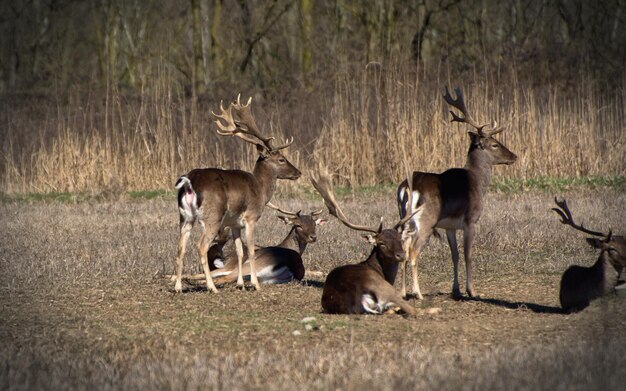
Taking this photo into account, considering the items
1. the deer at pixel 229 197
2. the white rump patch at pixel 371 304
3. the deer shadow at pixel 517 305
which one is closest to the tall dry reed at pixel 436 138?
the deer at pixel 229 197

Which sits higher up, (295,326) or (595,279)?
(595,279)

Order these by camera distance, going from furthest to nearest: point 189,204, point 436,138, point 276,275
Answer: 1. point 436,138
2. point 276,275
3. point 189,204

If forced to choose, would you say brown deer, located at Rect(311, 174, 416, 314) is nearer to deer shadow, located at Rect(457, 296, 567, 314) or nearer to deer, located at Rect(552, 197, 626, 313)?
deer shadow, located at Rect(457, 296, 567, 314)

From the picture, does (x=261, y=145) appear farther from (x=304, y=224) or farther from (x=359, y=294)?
(x=359, y=294)

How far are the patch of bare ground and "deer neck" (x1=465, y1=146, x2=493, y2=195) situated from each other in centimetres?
85

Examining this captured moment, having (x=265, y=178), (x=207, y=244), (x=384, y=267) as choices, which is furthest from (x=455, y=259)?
(x=265, y=178)

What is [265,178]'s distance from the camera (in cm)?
997

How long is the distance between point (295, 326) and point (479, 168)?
295 centimetres

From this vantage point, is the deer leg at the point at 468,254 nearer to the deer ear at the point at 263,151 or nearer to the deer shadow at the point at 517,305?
the deer shadow at the point at 517,305

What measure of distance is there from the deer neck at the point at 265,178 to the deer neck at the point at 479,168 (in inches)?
73.8

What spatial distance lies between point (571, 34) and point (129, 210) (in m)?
18.3

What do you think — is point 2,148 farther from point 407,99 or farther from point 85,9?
point 85,9

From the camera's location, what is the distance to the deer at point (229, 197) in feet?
28.6

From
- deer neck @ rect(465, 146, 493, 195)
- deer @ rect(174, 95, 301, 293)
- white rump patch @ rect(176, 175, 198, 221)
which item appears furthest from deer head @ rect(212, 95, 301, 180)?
deer neck @ rect(465, 146, 493, 195)
